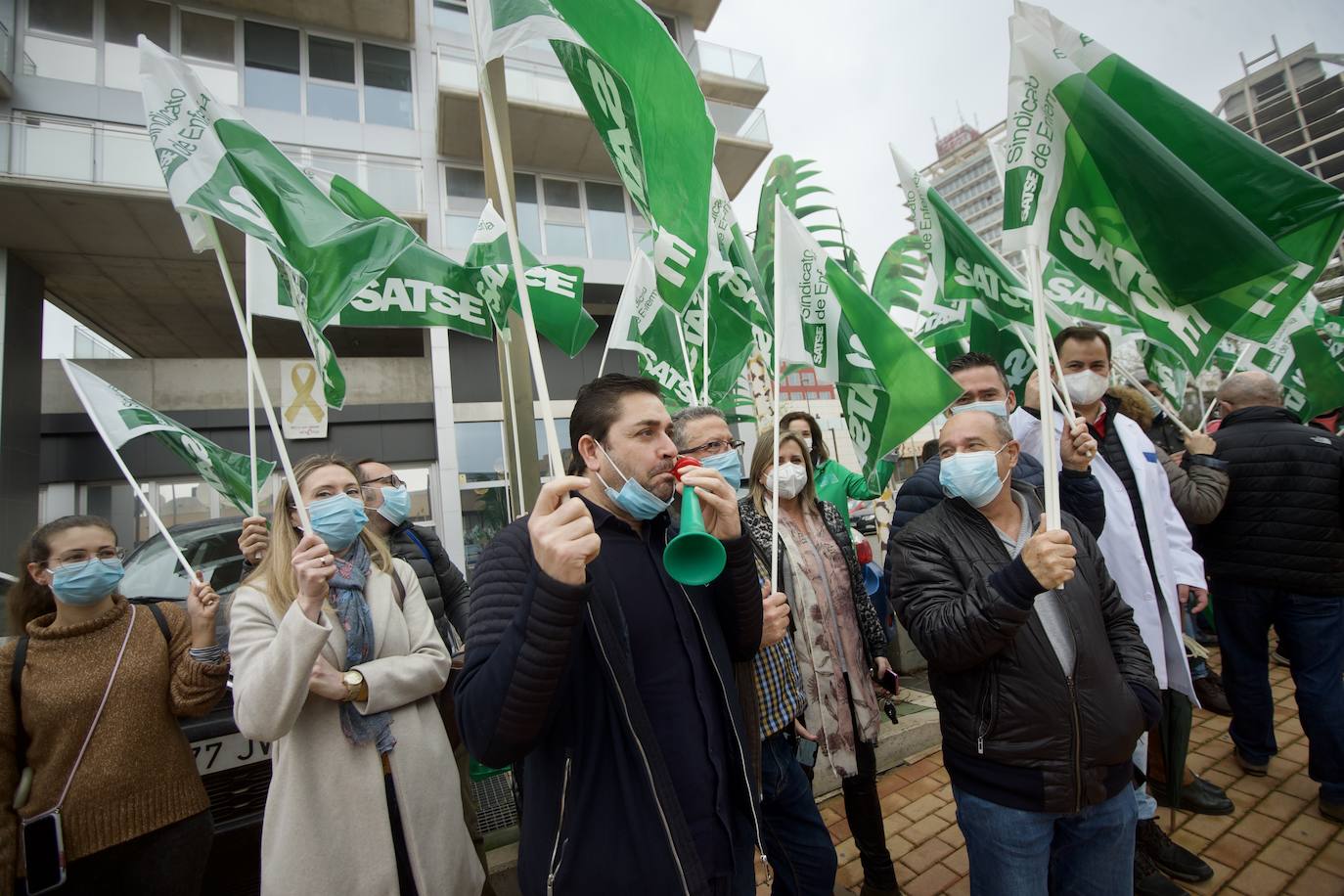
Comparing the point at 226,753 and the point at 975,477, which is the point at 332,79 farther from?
the point at 975,477

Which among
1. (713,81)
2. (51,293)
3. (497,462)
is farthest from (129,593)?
(713,81)

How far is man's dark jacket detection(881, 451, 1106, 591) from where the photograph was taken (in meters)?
2.54

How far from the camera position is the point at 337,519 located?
7.88 feet

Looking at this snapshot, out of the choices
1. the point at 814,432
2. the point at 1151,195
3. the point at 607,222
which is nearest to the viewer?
the point at 1151,195

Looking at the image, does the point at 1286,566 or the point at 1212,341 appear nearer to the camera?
the point at 1212,341

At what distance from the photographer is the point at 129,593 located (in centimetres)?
349

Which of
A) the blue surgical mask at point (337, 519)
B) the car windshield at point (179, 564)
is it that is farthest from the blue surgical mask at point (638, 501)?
the car windshield at point (179, 564)

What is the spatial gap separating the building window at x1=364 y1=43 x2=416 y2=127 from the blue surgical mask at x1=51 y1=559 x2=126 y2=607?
13600 millimetres

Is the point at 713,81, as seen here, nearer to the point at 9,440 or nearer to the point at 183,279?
the point at 183,279

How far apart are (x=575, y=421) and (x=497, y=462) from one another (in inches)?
449

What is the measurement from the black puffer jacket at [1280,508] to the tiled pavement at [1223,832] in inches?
45.2

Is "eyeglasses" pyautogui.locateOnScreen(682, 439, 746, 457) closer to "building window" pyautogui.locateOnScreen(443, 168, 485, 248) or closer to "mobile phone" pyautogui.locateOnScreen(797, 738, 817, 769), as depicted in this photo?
"mobile phone" pyautogui.locateOnScreen(797, 738, 817, 769)

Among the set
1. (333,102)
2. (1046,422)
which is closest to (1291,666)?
(1046,422)

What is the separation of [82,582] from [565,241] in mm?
12726
